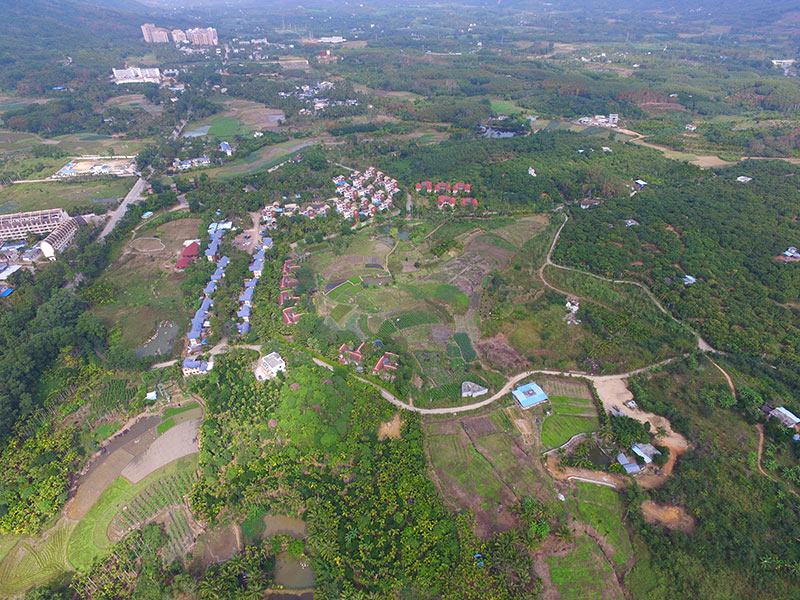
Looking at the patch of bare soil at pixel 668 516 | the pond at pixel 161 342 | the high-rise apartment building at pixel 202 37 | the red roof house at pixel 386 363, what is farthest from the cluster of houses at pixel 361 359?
the high-rise apartment building at pixel 202 37

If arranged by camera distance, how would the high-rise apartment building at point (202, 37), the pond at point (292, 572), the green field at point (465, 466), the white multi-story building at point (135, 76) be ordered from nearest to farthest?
1. the pond at point (292, 572)
2. the green field at point (465, 466)
3. the white multi-story building at point (135, 76)
4. the high-rise apartment building at point (202, 37)

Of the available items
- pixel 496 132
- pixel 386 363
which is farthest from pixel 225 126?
pixel 386 363

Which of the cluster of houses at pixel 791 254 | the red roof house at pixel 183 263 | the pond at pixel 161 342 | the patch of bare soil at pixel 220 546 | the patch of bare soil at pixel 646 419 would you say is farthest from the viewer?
the red roof house at pixel 183 263

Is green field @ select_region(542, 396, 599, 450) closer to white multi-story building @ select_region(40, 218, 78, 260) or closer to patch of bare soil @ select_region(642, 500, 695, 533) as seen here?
patch of bare soil @ select_region(642, 500, 695, 533)

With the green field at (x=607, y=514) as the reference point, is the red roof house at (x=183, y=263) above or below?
below

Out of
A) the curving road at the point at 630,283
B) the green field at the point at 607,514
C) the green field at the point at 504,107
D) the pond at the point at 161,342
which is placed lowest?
the pond at the point at 161,342

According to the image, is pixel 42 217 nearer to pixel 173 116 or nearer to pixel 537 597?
pixel 173 116

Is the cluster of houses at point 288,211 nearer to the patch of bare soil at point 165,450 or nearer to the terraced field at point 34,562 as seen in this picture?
the patch of bare soil at point 165,450
